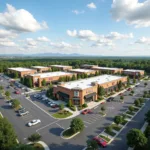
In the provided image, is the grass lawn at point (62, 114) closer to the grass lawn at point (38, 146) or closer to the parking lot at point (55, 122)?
the parking lot at point (55, 122)

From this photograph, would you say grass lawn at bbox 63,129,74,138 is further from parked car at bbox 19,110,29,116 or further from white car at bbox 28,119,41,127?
parked car at bbox 19,110,29,116

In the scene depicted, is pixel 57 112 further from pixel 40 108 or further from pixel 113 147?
pixel 113 147

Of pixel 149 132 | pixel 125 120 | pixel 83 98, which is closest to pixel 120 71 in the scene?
pixel 83 98

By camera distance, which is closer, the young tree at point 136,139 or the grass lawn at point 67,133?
the young tree at point 136,139

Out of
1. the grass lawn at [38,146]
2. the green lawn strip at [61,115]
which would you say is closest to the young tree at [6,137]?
the grass lawn at [38,146]

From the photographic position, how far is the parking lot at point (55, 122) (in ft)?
90.9

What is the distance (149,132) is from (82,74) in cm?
6489

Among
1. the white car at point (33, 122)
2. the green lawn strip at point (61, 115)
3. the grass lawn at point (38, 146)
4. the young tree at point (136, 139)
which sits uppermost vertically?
the young tree at point (136, 139)

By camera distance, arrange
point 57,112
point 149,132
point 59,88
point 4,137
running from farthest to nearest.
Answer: point 59,88, point 57,112, point 149,132, point 4,137

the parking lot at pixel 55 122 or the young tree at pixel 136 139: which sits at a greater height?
the young tree at pixel 136 139

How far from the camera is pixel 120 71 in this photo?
10450 centimetres

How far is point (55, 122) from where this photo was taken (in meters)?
35.9

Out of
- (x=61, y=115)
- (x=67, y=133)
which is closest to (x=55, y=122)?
(x=61, y=115)

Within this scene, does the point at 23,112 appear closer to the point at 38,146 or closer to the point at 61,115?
the point at 61,115
